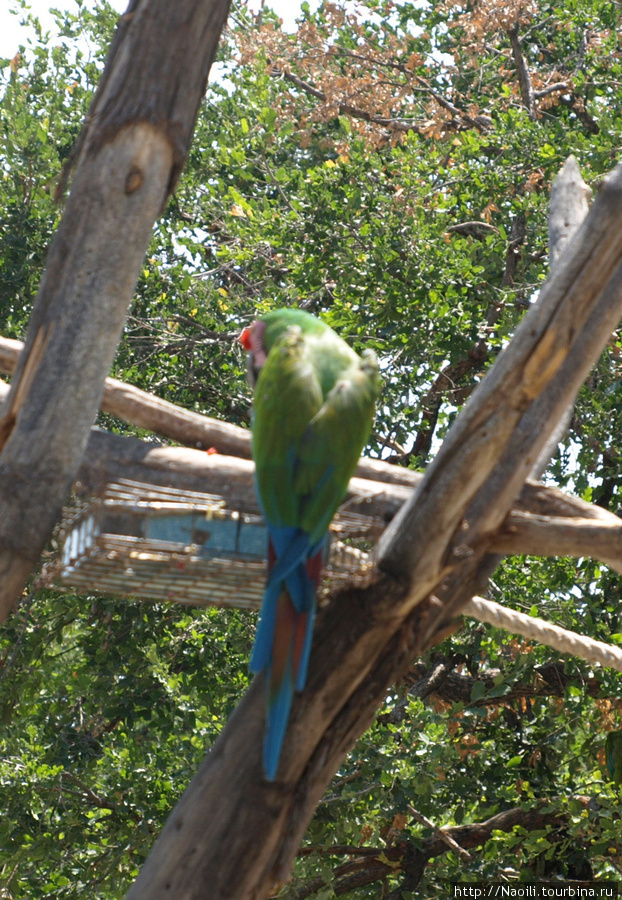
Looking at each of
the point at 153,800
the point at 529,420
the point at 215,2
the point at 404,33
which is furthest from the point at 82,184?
the point at 404,33

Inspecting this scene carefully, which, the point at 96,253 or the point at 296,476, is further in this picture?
the point at 296,476

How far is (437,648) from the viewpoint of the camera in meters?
3.67

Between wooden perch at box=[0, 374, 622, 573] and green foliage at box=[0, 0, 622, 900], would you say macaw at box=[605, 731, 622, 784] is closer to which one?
green foliage at box=[0, 0, 622, 900]

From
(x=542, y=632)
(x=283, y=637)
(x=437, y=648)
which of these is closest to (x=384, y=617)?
(x=283, y=637)

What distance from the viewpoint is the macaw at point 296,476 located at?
1.41m

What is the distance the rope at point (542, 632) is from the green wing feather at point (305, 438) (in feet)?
1.96

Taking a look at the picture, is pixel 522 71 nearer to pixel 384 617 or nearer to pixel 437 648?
pixel 437 648

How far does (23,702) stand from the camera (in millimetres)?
3928

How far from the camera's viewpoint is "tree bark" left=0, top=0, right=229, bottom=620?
1307mm

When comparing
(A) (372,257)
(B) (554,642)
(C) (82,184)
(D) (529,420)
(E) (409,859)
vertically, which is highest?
(A) (372,257)

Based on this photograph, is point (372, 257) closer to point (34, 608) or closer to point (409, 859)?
point (34, 608)

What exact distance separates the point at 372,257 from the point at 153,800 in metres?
2.29

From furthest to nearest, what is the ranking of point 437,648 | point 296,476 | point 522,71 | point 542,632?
point 522,71, point 437,648, point 542,632, point 296,476

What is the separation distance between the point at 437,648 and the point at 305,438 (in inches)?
94.4
